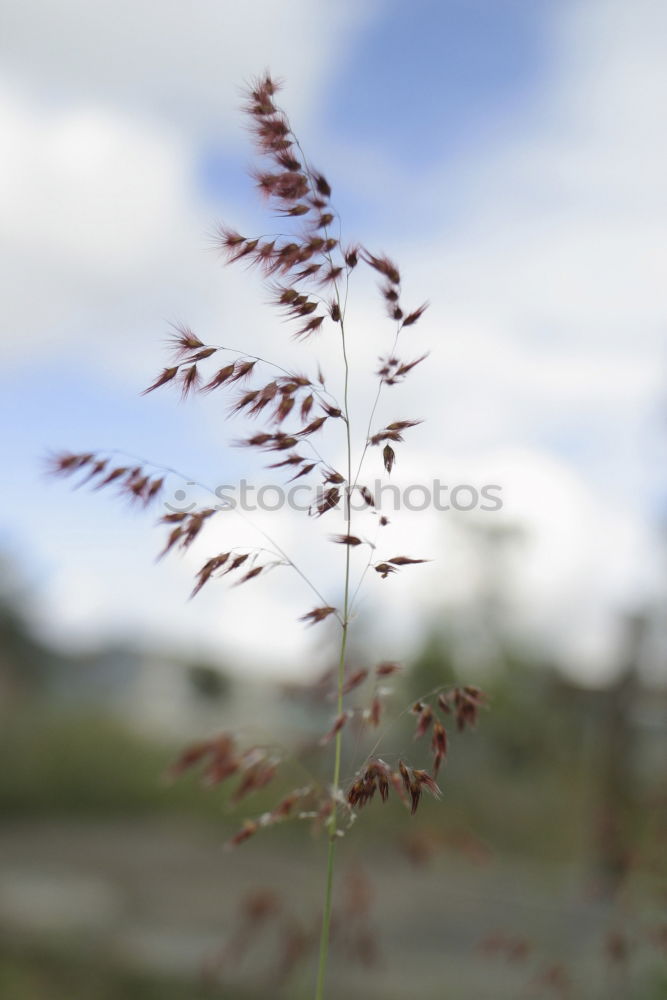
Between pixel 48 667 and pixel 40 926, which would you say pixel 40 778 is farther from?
pixel 40 926

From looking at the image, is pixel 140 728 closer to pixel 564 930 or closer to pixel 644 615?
pixel 564 930

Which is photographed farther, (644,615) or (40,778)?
(40,778)

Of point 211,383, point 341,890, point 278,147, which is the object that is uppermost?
point 278,147

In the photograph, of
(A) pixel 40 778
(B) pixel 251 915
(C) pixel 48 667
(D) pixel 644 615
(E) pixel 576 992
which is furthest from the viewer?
(C) pixel 48 667

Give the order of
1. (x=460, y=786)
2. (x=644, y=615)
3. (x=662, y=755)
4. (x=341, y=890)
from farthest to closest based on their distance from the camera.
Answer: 1. (x=460, y=786)
2. (x=662, y=755)
3. (x=644, y=615)
4. (x=341, y=890)

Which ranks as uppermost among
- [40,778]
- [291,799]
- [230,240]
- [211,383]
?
[230,240]

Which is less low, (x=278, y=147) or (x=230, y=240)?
(x=278, y=147)

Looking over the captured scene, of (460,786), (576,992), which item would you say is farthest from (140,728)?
(576,992)

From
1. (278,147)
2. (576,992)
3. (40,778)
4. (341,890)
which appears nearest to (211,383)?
(278,147)

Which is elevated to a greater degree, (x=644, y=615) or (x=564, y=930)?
(x=644, y=615)
